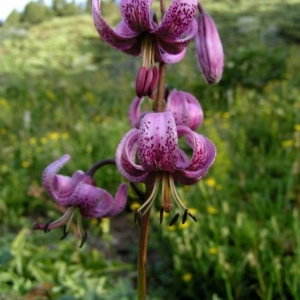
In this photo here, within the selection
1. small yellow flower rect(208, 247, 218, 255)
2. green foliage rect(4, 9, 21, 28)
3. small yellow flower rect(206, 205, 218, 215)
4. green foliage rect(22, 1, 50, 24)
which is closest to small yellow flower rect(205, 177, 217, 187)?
small yellow flower rect(206, 205, 218, 215)

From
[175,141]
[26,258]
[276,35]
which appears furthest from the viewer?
[276,35]

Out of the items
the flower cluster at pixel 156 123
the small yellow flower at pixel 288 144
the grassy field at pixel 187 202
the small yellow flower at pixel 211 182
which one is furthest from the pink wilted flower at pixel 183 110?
the small yellow flower at pixel 288 144

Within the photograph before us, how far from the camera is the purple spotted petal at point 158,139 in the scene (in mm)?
703

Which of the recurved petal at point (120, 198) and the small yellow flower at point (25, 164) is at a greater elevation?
the recurved petal at point (120, 198)

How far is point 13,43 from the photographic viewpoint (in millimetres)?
10188

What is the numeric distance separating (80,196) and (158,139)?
0.83ft

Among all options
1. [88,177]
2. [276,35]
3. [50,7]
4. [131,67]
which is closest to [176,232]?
[88,177]

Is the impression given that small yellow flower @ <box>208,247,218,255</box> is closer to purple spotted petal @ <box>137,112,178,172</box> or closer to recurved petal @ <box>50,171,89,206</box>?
recurved petal @ <box>50,171,89,206</box>

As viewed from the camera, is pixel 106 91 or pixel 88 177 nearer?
pixel 88 177

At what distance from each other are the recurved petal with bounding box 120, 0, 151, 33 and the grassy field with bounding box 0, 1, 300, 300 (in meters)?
0.45

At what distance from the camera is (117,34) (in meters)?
0.79

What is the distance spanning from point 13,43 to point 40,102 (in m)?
5.61

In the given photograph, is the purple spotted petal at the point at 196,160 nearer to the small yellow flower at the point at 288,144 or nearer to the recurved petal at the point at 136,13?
the recurved petal at the point at 136,13

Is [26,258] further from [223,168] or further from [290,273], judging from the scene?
[223,168]
